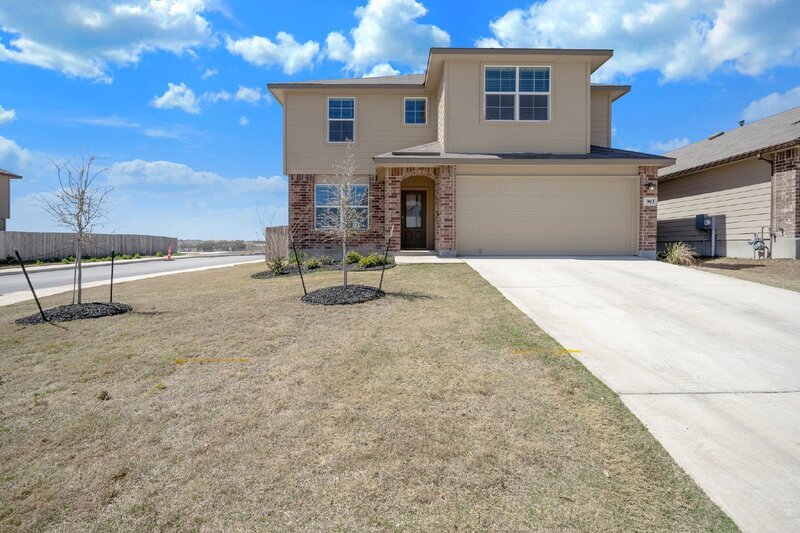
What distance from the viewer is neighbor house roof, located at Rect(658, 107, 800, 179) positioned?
15211mm

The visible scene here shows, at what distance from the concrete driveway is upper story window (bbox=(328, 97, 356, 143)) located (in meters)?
9.89

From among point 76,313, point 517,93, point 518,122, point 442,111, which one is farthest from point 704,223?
point 76,313

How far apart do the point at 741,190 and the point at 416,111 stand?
1231 centimetres

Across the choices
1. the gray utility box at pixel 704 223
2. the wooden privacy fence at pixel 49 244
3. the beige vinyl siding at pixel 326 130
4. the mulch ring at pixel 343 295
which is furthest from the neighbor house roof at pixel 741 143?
the wooden privacy fence at pixel 49 244

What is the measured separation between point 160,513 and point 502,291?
276 inches

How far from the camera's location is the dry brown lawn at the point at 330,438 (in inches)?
110

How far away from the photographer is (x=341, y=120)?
17609 mm

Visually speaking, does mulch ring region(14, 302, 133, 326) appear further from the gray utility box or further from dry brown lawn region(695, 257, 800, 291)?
the gray utility box

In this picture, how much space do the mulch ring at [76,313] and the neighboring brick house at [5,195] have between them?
84.5ft

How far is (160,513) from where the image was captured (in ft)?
9.31

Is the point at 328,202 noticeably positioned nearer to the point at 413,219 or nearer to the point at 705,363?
the point at 413,219

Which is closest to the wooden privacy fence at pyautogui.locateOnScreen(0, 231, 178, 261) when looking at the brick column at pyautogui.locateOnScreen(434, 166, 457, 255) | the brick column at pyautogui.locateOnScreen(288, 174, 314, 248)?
the brick column at pyautogui.locateOnScreen(288, 174, 314, 248)

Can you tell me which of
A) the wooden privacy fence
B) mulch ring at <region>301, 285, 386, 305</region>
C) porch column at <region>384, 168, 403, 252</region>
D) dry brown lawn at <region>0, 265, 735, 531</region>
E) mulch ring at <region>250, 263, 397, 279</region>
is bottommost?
dry brown lawn at <region>0, 265, 735, 531</region>

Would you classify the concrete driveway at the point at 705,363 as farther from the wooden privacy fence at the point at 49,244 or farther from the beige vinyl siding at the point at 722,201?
the wooden privacy fence at the point at 49,244
